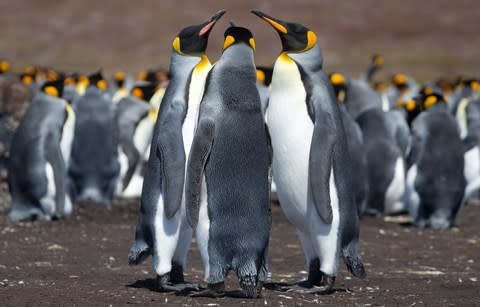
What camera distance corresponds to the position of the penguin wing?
16.9 ft

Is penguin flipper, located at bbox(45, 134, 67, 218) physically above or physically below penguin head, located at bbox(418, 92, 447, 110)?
below

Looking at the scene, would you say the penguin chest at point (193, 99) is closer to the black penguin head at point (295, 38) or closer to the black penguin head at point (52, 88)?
the black penguin head at point (295, 38)

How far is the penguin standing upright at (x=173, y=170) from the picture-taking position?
528 cm

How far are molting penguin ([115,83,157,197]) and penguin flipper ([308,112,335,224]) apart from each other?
6774mm

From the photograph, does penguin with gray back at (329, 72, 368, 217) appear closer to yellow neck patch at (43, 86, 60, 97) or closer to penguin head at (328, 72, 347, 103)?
penguin head at (328, 72, 347, 103)

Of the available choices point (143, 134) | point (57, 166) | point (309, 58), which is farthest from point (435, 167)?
point (143, 134)

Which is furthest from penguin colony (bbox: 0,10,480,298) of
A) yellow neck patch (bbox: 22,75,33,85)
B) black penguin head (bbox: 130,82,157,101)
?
yellow neck patch (bbox: 22,75,33,85)

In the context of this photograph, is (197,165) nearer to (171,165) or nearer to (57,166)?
(171,165)

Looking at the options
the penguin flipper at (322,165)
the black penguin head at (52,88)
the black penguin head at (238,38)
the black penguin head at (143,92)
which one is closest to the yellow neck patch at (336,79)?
the black penguin head at (143,92)

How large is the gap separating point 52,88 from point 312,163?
4.58m

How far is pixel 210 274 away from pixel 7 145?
8624mm

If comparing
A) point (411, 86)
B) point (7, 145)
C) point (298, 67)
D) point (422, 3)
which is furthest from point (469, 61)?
point (298, 67)

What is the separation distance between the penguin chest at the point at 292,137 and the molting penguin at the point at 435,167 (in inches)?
156

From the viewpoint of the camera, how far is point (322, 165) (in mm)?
5531
